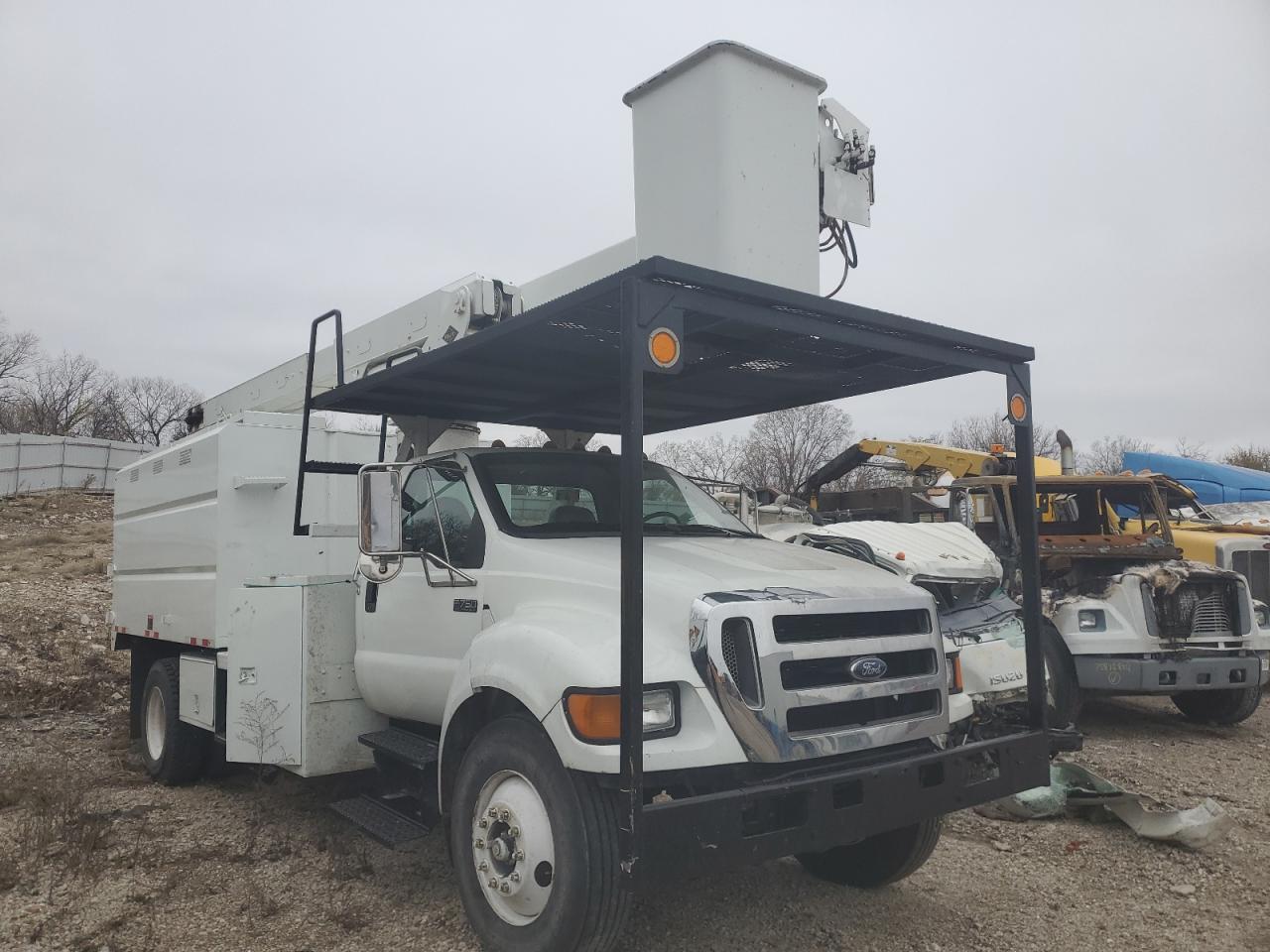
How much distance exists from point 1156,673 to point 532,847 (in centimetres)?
676

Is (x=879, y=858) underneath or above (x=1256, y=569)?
underneath

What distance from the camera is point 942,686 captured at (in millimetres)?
3922

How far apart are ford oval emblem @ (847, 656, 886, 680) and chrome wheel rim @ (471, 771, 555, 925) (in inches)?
48.9

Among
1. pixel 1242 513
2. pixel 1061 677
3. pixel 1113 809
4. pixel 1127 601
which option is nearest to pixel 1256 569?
pixel 1242 513

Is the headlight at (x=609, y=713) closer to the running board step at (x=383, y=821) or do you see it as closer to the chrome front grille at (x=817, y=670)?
the chrome front grille at (x=817, y=670)

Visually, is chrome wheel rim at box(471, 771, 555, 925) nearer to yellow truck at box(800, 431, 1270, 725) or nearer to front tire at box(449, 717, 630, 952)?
front tire at box(449, 717, 630, 952)

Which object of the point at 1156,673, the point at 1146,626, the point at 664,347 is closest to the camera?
the point at 664,347

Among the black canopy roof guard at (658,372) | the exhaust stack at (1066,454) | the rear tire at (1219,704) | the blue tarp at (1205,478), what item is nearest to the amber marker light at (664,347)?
the black canopy roof guard at (658,372)

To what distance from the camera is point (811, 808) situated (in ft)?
10.9

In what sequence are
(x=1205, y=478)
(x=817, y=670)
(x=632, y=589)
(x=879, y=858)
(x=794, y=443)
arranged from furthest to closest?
(x=794, y=443)
(x=1205, y=478)
(x=879, y=858)
(x=817, y=670)
(x=632, y=589)

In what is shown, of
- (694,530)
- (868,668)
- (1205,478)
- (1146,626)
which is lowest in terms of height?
(1146,626)

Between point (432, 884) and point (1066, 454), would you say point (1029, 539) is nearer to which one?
point (432, 884)

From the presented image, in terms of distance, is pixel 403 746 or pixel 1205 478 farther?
pixel 1205 478

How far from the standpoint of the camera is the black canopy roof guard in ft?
10.9
